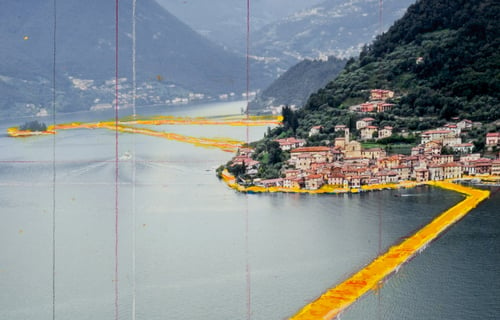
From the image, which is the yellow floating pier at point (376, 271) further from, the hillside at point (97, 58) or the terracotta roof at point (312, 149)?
the hillside at point (97, 58)

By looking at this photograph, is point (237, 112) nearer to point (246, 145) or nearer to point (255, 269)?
point (246, 145)

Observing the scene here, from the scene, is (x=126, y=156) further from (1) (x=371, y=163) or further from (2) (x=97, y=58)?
(2) (x=97, y=58)

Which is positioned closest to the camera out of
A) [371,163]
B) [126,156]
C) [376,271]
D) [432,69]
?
[376,271]

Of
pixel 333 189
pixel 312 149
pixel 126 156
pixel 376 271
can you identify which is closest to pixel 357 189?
pixel 333 189

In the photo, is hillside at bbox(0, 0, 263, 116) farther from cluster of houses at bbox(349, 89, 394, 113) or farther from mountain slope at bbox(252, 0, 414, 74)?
cluster of houses at bbox(349, 89, 394, 113)

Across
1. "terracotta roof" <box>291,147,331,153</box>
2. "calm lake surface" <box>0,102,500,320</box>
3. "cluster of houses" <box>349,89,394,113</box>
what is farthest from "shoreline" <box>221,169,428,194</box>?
"cluster of houses" <box>349,89,394,113</box>
